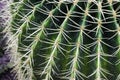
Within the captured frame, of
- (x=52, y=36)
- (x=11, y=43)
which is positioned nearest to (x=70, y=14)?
Result: (x=52, y=36)

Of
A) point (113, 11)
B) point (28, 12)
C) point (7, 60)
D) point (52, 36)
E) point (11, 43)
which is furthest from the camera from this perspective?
point (7, 60)

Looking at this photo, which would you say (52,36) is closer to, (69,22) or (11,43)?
(69,22)

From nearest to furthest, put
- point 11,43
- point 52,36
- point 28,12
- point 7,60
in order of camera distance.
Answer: point 52,36, point 28,12, point 11,43, point 7,60

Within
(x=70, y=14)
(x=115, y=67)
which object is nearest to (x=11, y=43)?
(x=70, y=14)

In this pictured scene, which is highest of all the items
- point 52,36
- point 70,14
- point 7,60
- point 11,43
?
point 70,14

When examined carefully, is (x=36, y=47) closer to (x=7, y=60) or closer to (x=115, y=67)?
(x=115, y=67)

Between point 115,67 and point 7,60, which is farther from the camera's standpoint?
point 7,60

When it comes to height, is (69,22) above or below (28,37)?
above
